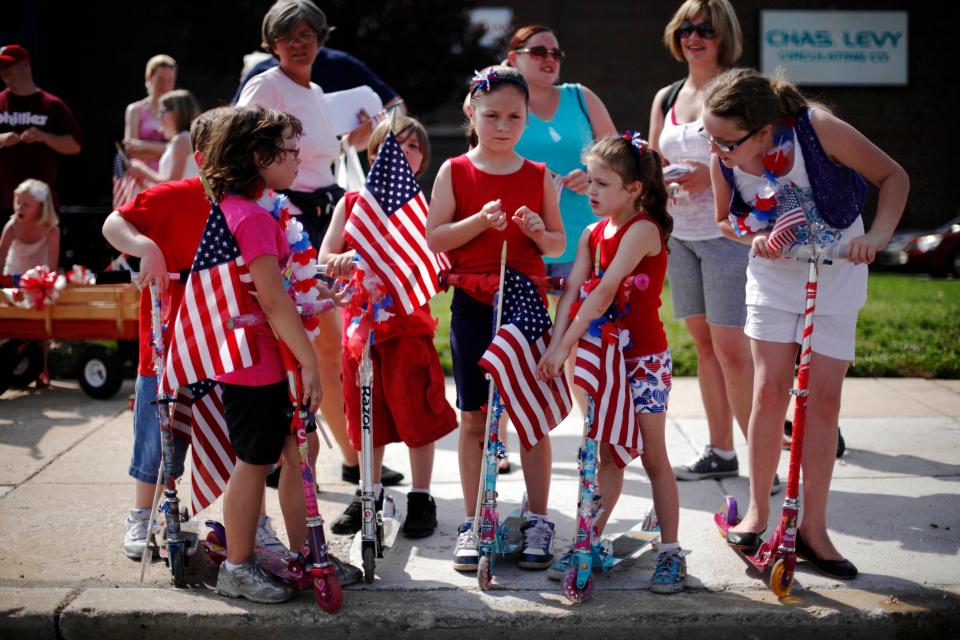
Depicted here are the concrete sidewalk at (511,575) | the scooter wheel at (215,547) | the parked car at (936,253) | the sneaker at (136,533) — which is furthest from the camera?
the parked car at (936,253)

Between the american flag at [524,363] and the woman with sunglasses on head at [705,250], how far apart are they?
1230 mm

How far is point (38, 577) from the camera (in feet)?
12.9

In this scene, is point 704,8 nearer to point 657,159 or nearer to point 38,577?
point 657,159

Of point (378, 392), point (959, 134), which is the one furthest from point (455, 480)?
point (959, 134)

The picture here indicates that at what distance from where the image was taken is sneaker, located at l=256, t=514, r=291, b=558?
158 inches

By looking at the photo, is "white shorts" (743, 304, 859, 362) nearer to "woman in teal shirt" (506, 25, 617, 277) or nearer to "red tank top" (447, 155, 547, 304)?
"red tank top" (447, 155, 547, 304)

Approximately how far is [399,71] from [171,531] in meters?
19.1

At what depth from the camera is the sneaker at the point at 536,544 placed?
13.0 ft

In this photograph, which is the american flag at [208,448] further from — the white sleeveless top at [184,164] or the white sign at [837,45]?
the white sign at [837,45]

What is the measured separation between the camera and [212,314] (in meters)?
3.59

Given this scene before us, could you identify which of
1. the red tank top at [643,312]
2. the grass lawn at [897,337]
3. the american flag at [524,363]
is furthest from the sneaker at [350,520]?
the grass lawn at [897,337]

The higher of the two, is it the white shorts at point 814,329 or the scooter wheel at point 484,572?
the white shorts at point 814,329

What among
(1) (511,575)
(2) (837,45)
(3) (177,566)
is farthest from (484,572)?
(2) (837,45)

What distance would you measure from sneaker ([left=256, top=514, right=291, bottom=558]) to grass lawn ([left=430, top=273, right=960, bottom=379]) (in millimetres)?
3968
